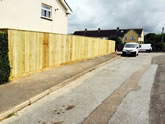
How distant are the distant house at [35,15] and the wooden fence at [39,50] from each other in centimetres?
247

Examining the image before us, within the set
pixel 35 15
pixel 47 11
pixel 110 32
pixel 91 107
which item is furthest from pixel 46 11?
pixel 110 32

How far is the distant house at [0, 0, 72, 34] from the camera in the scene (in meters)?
9.36

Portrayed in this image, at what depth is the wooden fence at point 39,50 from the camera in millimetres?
6961

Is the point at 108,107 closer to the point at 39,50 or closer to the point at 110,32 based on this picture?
the point at 39,50

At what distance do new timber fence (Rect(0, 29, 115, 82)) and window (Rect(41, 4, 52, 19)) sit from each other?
10.0ft

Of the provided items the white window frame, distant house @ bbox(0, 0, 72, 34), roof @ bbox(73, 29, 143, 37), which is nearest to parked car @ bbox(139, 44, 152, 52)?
distant house @ bbox(0, 0, 72, 34)

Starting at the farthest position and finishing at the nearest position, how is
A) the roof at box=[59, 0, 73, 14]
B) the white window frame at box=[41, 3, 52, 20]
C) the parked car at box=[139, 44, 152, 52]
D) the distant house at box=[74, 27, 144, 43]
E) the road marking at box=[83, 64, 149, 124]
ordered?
the distant house at box=[74, 27, 144, 43], the parked car at box=[139, 44, 152, 52], the roof at box=[59, 0, 73, 14], the white window frame at box=[41, 3, 52, 20], the road marking at box=[83, 64, 149, 124]

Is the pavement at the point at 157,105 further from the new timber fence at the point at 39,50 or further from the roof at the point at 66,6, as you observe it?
the roof at the point at 66,6

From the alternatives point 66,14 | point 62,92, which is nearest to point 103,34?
point 66,14

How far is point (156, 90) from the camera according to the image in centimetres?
638

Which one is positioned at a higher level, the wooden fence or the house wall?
the house wall

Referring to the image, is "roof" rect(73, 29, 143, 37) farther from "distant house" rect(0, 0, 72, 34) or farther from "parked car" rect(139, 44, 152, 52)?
"distant house" rect(0, 0, 72, 34)

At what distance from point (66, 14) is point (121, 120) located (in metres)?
13.1

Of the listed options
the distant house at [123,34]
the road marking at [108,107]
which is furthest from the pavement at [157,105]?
the distant house at [123,34]
